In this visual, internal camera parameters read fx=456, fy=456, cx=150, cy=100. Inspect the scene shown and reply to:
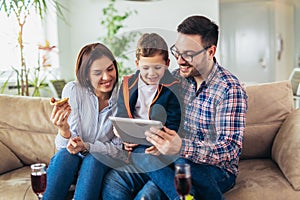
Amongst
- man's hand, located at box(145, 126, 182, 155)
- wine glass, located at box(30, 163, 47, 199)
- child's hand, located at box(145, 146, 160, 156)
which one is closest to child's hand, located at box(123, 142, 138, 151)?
child's hand, located at box(145, 146, 160, 156)

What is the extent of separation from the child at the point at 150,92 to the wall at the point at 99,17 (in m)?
3.35

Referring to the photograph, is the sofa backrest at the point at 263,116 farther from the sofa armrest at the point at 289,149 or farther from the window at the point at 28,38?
the window at the point at 28,38

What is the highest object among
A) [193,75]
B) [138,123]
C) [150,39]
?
[150,39]

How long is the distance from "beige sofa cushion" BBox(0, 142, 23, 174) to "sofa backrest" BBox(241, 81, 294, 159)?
123 centimetres

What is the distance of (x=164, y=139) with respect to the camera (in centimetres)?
175

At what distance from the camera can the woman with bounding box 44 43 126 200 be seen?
1964 millimetres

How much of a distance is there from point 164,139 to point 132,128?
7.7 inches

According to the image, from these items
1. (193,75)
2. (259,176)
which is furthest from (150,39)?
(259,176)

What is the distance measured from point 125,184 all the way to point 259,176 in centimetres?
65

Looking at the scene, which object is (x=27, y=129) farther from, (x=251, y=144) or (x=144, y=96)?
(x=251, y=144)

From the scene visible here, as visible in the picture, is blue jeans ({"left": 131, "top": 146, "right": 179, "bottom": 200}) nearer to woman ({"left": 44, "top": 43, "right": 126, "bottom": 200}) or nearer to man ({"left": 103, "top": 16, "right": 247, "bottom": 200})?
man ({"left": 103, "top": 16, "right": 247, "bottom": 200})

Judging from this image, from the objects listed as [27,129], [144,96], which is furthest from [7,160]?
[144,96]

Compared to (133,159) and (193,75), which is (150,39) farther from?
(133,159)

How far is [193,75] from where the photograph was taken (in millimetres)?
2076
